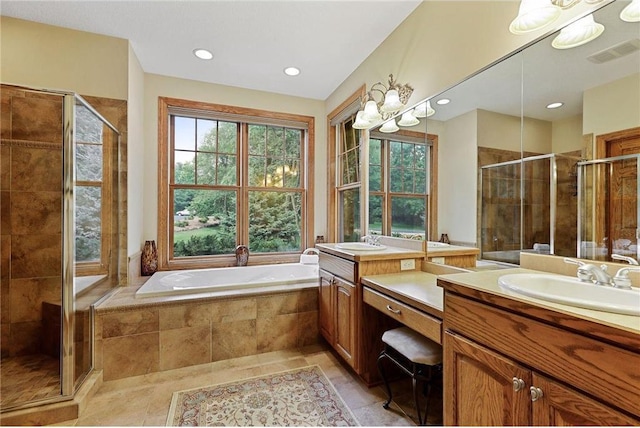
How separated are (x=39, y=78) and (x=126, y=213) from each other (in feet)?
4.05

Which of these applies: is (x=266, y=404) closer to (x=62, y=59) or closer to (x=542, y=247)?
(x=542, y=247)

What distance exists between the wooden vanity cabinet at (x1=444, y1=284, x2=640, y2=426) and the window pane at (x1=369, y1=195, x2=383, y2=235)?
4.65ft

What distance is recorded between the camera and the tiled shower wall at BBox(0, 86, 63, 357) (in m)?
2.18

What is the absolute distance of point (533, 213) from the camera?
1362 millimetres

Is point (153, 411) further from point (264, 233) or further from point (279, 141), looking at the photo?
point (279, 141)

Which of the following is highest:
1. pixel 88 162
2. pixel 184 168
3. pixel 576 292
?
pixel 184 168

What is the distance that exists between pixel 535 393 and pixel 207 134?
351cm

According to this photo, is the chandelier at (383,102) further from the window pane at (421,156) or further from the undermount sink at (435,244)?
the undermount sink at (435,244)

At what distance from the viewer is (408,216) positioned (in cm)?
223

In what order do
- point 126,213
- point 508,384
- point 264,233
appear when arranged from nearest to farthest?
point 508,384
point 126,213
point 264,233

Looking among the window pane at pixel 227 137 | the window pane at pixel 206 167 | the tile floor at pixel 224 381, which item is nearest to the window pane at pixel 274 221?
the window pane at pixel 206 167

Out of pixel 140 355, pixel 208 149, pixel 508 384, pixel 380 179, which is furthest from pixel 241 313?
pixel 208 149

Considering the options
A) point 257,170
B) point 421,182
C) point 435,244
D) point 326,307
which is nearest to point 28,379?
point 326,307

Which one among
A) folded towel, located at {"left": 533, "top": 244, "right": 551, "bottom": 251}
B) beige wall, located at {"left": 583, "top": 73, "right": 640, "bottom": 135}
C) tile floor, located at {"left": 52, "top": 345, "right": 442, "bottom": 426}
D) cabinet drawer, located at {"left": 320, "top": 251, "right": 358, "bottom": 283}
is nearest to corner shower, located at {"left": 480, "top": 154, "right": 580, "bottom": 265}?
folded towel, located at {"left": 533, "top": 244, "right": 551, "bottom": 251}
